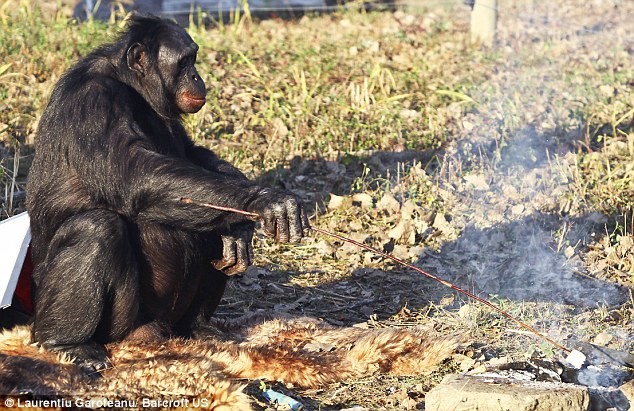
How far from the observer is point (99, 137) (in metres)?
4.50

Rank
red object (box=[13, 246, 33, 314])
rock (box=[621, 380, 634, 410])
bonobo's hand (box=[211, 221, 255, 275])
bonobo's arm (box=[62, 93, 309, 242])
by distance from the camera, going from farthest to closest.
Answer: bonobo's hand (box=[211, 221, 255, 275])
red object (box=[13, 246, 33, 314])
bonobo's arm (box=[62, 93, 309, 242])
rock (box=[621, 380, 634, 410])

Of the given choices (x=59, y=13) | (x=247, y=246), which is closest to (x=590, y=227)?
(x=247, y=246)

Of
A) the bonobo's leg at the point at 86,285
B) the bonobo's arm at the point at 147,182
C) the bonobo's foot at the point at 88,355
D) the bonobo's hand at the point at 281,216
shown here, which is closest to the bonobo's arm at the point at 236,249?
the bonobo's arm at the point at 147,182

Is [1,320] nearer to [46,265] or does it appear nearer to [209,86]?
[46,265]

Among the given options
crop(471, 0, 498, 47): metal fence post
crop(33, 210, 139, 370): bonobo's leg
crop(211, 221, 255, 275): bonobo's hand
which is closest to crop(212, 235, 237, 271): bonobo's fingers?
crop(211, 221, 255, 275): bonobo's hand

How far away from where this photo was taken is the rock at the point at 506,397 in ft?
12.8

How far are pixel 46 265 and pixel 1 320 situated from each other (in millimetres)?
491

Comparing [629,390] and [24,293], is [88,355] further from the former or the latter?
[629,390]

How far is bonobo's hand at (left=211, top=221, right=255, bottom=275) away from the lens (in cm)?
492

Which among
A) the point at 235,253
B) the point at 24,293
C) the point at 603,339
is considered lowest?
the point at 603,339

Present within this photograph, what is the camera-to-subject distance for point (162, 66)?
493 cm

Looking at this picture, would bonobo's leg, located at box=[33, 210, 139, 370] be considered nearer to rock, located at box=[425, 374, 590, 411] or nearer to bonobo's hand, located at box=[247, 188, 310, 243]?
bonobo's hand, located at box=[247, 188, 310, 243]

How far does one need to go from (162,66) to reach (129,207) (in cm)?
83

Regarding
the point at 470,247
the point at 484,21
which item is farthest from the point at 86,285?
the point at 484,21
